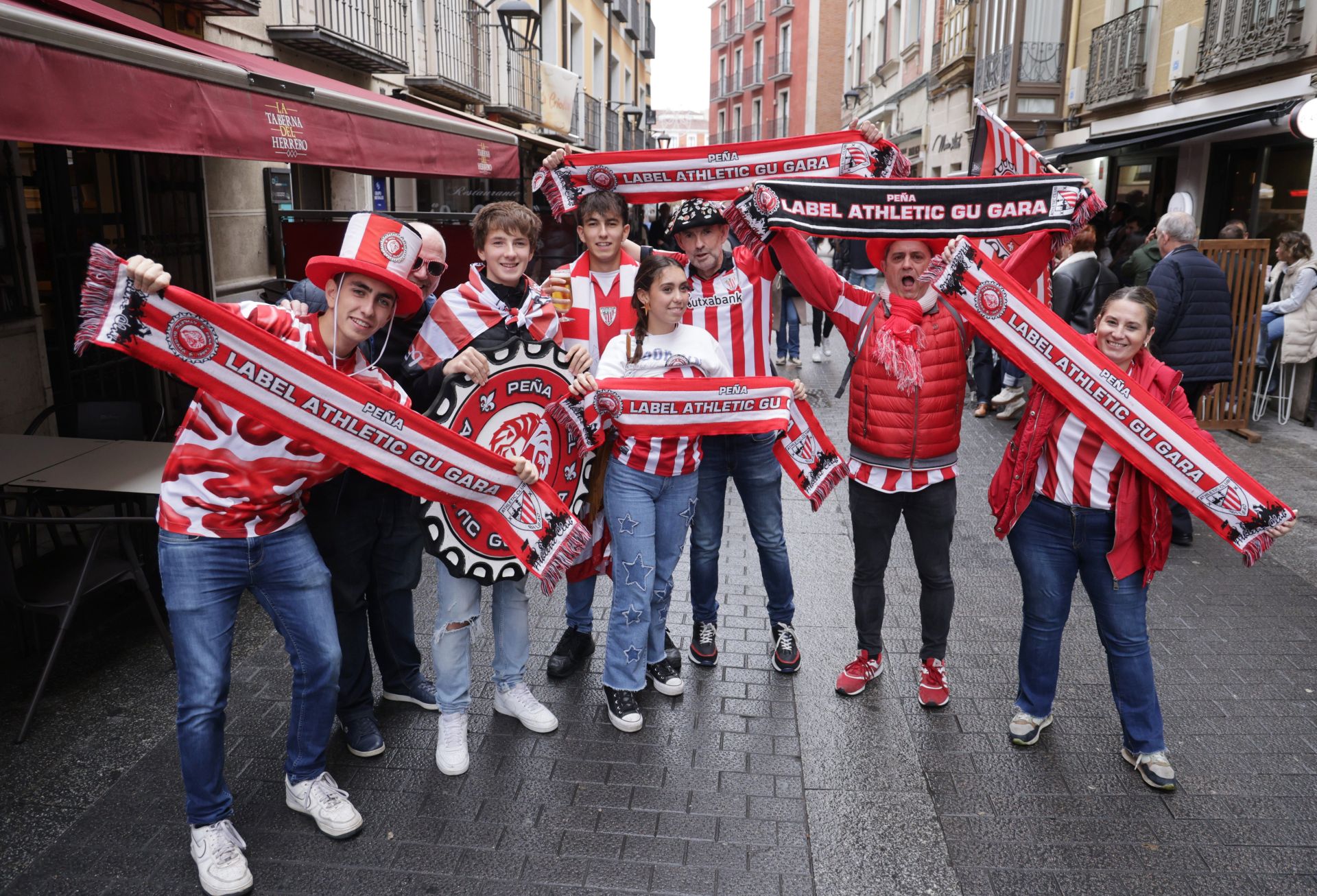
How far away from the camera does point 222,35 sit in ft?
30.3

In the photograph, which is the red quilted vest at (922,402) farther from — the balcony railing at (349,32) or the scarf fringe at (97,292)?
the balcony railing at (349,32)

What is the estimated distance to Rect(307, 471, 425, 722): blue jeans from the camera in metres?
3.51

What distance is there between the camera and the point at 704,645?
176 inches

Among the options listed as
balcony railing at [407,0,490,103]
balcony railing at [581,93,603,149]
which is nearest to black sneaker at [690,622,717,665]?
balcony railing at [407,0,490,103]

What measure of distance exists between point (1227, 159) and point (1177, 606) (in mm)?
10149

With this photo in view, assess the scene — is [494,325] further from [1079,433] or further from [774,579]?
[1079,433]

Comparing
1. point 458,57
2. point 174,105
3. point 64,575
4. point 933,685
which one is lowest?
point 933,685

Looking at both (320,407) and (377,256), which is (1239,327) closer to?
(377,256)

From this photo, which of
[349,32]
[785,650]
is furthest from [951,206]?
[349,32]

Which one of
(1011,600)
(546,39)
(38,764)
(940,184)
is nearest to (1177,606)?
(1011,600)

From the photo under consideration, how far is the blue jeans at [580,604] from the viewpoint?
14.6 ft

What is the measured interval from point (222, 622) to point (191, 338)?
0.87 metres

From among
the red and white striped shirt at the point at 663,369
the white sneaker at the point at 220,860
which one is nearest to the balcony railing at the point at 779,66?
the red and white striped shirt at the point at 663,369

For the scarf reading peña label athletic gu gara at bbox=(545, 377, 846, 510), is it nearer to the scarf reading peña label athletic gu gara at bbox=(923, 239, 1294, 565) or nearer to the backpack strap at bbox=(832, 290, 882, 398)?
the backpack strap at bbox=(832, 290, 882, 398)
